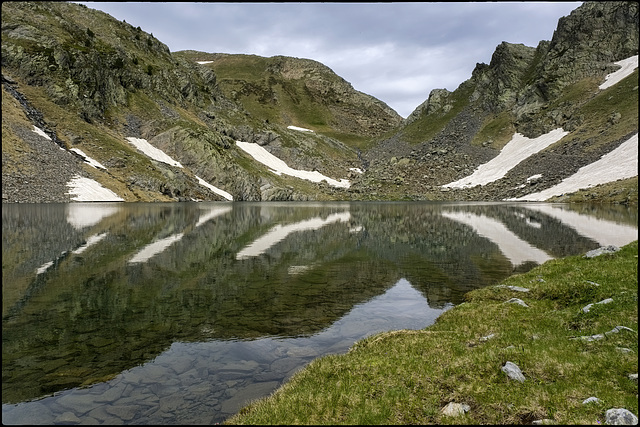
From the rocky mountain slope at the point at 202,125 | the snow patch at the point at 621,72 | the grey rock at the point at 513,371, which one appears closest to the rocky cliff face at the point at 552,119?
the rocky mountain slope at the point at 202,125

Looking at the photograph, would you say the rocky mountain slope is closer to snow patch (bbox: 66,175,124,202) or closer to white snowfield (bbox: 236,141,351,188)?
snow patch (bbox: 66,175,124,202)

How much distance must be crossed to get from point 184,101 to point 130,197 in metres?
82.7

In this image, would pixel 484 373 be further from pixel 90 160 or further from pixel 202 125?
pixel 202 125

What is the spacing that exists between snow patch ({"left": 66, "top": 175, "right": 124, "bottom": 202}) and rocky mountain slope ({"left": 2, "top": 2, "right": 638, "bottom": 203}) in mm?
1102

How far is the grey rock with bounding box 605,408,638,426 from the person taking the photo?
22.7 ft

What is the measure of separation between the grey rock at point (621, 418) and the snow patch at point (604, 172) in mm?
108616

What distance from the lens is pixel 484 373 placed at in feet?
32.2

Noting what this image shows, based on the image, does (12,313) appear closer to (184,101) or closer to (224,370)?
(224,370)

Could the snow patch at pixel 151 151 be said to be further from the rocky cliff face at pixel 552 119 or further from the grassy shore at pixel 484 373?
the grassy shore at pixel 484 373

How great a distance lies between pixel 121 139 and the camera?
4926 inches

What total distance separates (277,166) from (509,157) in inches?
3835

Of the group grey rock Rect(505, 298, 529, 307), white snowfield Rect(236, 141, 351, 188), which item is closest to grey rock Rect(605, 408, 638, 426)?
grey rock Rect(505, 298, 529, 307)

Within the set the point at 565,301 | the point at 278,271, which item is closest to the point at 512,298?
the point at 565,301

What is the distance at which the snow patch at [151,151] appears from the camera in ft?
411
